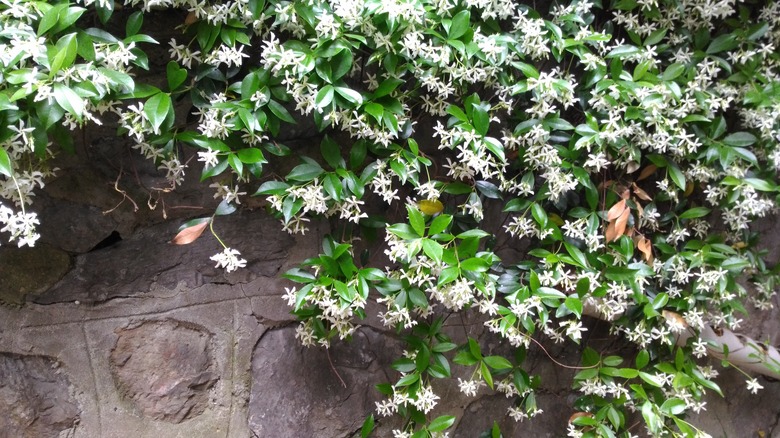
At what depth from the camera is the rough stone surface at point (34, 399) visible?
112 cm

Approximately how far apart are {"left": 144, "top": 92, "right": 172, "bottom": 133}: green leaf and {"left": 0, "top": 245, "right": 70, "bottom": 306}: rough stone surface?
14.7 inches

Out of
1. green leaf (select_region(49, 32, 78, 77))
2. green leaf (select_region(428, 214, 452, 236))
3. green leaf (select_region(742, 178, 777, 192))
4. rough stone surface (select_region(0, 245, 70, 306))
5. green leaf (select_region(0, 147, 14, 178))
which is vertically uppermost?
green leaf (select_region(49, 32, 78, 77))

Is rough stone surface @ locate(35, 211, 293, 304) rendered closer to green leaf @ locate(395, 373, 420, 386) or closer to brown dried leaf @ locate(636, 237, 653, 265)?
green leaf @ locate(395, 373, 420, 386)

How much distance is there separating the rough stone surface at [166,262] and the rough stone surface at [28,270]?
20mm

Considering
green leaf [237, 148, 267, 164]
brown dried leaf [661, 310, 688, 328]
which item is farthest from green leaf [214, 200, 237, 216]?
brown dried leaf [661, 310, 688, 328]

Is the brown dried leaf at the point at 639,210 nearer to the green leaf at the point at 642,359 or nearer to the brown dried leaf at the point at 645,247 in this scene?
the brown dried leaf at the point at 645,247

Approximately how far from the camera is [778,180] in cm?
175

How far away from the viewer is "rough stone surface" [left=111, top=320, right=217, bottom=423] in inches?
47.4

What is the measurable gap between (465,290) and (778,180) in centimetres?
124

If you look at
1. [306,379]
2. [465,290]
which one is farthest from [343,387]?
[465,290]

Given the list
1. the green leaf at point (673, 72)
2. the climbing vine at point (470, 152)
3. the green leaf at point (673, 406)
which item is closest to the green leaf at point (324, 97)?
the climbing vine at point (470, 152)

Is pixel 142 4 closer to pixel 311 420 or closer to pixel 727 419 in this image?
pixel 311 420

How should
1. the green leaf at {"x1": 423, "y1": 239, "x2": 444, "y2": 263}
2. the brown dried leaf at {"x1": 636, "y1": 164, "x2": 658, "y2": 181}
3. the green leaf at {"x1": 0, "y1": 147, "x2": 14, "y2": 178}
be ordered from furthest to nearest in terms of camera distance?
the brown dried leaf at {"x1": 636, "y1": 164, "x2": 658, "y2": 181} → the green leaf at {"x1": 423, "y1": 239, "x2": 444, "y2": 263} → the green leaf at {"x1": 0, "y1": 147, "x2": 14, "y2": 178}

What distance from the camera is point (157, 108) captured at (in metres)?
1.03
